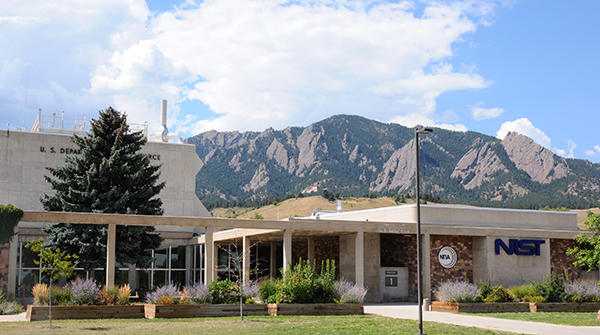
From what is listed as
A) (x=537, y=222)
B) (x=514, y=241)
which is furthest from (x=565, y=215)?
(x=514, y=241)

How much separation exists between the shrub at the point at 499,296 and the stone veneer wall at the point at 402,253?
814 centimetres

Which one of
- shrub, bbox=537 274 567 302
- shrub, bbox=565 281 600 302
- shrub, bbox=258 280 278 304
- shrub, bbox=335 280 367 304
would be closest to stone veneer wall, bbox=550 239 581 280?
shrub, bbox=565 281 600 302

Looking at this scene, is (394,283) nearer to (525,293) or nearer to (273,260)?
(525,293)

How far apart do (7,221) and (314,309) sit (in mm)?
14014

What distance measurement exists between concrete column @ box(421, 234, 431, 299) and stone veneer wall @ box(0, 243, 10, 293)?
20413 mm

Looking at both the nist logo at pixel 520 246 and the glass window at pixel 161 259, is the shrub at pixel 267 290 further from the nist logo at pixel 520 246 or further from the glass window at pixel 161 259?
the glass window at pixel 161 259

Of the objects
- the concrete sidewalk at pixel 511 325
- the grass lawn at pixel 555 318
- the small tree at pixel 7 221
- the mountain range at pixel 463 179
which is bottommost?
the grass lawn at pixel 555 318

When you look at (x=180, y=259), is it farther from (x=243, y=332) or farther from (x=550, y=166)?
(x=550, y=166)

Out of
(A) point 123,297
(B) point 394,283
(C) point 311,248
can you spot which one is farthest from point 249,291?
(C) point 311,248

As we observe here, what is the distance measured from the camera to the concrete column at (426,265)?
3488cm

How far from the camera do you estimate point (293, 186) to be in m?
186

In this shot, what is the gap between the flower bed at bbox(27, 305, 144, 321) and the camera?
21.6 metres

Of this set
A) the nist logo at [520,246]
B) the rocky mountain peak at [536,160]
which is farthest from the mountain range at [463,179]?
the nist logo at [520,246]

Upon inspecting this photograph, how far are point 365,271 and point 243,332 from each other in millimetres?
19815
